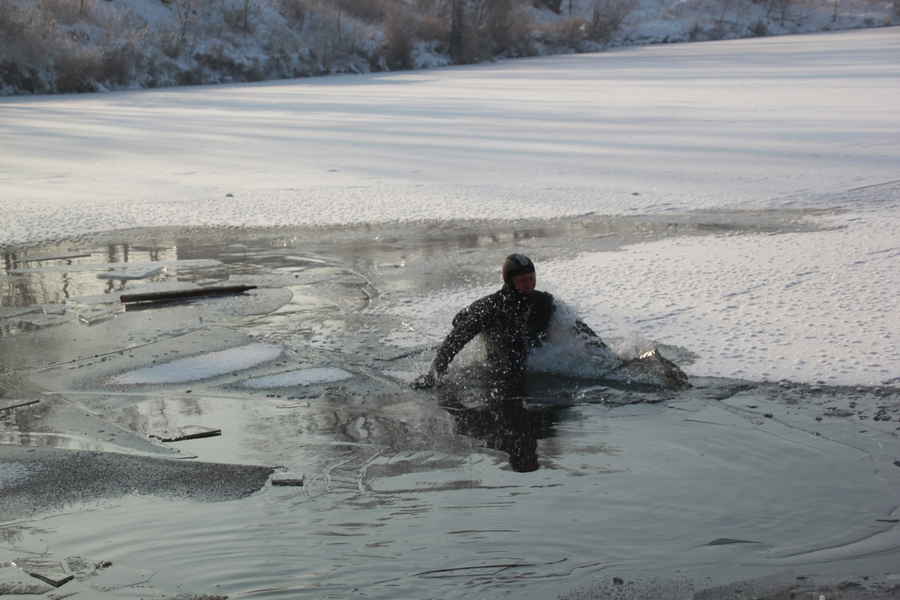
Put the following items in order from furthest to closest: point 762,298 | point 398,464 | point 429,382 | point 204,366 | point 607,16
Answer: point 607,16 → point 762,298 → point 204,366 → point 429,382 → point 398,464

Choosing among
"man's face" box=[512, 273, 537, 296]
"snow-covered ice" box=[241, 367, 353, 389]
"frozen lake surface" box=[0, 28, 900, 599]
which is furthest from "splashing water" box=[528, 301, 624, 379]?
"snow-covered ice" box=[241, 367, 353, 389]

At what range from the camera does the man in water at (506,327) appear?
621 centimetres

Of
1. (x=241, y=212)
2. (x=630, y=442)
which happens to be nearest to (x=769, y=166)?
(x=241, y=212)

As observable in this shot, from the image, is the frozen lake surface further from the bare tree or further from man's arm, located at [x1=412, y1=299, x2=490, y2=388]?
the bare tree

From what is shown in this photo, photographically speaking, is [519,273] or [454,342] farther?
[454,342]

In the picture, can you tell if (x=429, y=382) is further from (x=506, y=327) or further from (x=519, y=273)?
(x=519, y=273)

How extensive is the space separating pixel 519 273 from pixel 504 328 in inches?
15.9

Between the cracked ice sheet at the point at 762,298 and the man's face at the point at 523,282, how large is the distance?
1102mm

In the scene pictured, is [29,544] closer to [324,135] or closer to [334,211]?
[334,211]

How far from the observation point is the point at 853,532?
4.33 metres

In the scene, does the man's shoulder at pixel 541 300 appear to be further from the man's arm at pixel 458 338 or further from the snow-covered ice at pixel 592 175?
the snow-covered ice at pixel 592 175

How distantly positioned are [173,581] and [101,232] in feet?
26.3

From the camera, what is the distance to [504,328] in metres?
6.38

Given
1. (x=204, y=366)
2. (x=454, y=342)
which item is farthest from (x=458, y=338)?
(x=204, y=366)
